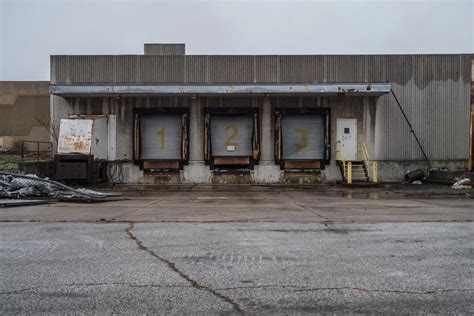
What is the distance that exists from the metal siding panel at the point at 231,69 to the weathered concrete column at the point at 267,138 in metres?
1.55

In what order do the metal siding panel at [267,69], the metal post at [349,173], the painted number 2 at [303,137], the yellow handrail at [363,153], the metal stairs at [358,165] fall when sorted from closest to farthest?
the metal post at [349,173] < the metal stairs at [358,165] < the yellow handrail at [363,153] < the metal siding panel at [267,69] < the painted number 2 at [303,137]

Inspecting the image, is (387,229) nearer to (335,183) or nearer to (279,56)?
(335,183)

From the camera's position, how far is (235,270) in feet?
19.4

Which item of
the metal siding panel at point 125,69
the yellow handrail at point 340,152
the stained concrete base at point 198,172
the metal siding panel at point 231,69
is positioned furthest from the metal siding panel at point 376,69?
the metal siding panel at point 125,69

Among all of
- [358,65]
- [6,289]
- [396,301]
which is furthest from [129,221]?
[358,65]

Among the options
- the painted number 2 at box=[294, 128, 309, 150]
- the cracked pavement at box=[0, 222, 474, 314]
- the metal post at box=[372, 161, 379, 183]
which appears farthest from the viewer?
the painted number 2 at box=[294, 128, 309, 150]

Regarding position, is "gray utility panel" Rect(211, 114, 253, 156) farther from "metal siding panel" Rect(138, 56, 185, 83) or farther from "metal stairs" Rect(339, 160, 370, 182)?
"metal stairs" Rect(339, 160, 370, 182)

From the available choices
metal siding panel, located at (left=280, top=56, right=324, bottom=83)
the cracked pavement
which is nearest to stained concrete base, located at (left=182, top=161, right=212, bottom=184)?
metal siding panel, located at (left=280, top=56, right=324, bottom=83)

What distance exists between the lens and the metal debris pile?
14.2 meters

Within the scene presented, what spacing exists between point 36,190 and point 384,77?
17050 millimetres

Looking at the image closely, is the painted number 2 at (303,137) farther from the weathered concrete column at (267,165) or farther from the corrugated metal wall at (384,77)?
the corrugated metal wall at (384,77)

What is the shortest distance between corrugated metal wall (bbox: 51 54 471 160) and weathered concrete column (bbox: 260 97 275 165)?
52.9 inches

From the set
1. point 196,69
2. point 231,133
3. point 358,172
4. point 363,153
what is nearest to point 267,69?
point 196,69

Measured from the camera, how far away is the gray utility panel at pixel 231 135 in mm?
24500
